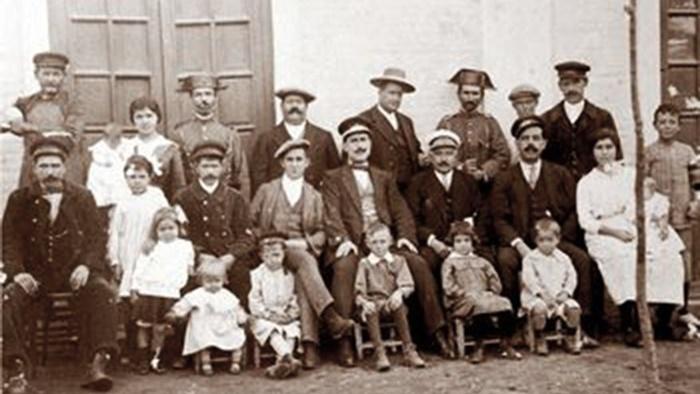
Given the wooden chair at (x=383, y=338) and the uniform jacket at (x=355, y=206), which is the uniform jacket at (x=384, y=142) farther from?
the wooden chair at (x=383, y=338)

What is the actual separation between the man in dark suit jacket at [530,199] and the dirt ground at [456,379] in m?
0.66

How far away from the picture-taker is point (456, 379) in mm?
6301

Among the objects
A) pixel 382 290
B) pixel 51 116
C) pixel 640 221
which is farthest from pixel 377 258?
pixel 51 116

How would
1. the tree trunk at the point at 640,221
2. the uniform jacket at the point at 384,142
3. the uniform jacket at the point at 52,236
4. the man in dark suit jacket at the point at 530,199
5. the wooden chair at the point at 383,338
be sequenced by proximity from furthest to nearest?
the uniform jacket at the point at 384,142 → the man in dark suit jacket at the point at 530,199 → the wooden chair at the point at 383,338 → the uniform jacket at the point at 52,236 → the tree trunk at the point at 640,221

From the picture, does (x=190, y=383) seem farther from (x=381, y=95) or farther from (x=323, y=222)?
(x=381, y=95)

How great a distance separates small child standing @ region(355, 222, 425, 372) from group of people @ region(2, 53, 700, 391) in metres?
0.01

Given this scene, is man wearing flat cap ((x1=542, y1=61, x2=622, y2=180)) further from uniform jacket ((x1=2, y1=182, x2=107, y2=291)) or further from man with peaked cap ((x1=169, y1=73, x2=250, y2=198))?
uniform jacket ((x1=2, y1=182, x2=107, y2=291))

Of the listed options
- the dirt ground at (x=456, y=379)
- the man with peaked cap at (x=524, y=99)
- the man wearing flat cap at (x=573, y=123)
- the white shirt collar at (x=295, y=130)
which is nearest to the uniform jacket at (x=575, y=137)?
the man wearing flat cap at (x=573, y=123)

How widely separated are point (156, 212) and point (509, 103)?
3124 mm

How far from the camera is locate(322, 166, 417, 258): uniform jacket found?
716cm

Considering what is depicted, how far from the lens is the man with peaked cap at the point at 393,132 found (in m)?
7.70

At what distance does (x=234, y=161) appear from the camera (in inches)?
295

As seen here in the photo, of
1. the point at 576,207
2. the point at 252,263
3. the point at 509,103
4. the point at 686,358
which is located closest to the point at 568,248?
the point at 576,207

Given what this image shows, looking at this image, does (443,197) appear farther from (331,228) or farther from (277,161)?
(277,161)
